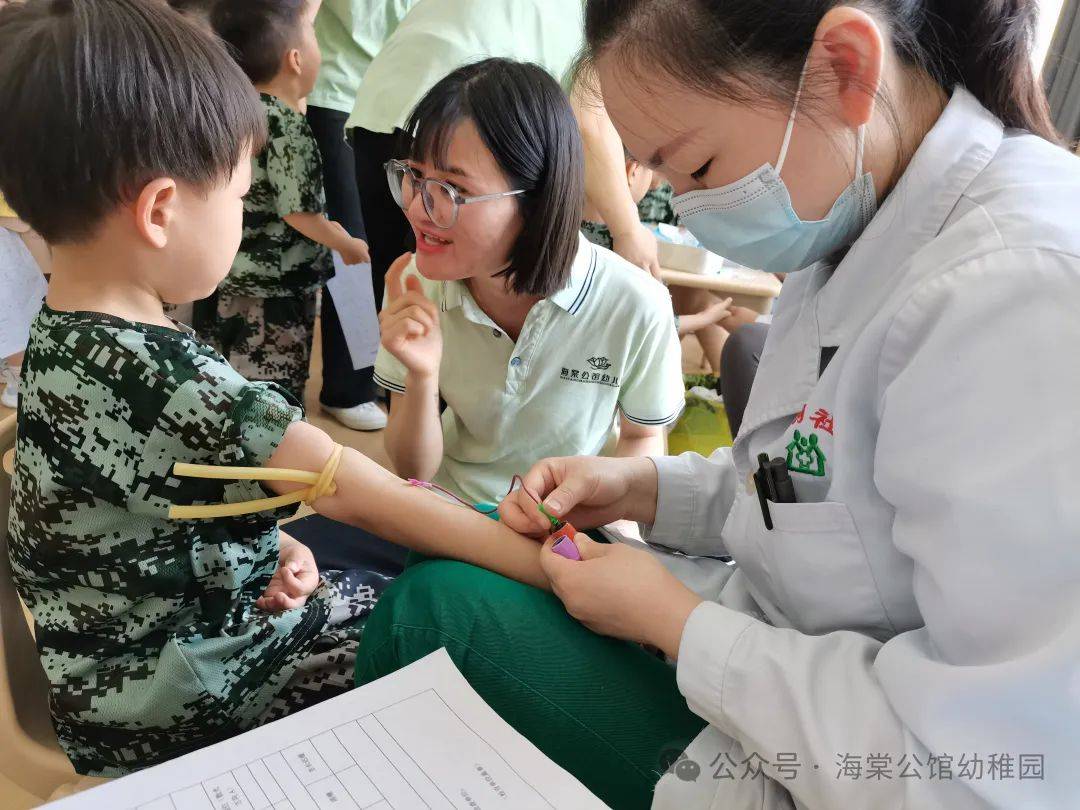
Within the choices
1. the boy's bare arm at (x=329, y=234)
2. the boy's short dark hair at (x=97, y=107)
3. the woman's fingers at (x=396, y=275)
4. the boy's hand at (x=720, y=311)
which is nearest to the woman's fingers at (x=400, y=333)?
the woman's fingers at (x=396, y=275)

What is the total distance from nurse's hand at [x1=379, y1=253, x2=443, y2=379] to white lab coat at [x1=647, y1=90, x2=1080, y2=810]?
0.68 metres

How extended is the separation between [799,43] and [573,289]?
2.50 feet

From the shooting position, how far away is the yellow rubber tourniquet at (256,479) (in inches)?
32.3

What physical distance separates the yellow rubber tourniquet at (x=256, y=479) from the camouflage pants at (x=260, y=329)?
1.76m

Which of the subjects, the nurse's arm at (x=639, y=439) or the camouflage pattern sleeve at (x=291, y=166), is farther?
the camouflage pattern sleeve at (x=291, y=166)

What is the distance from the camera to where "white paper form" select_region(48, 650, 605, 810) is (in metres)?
0.59

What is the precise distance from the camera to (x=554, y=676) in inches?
29.7

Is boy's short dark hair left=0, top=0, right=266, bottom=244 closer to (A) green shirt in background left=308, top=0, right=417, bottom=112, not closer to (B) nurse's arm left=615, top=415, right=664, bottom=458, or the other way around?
(B) nurse's arm left=615, top=415, right=664, bottom=458

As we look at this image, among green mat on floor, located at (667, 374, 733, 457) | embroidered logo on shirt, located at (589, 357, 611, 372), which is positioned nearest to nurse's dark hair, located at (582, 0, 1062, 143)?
embroidered logo on shirt, located at (589, 357, 611, 372)

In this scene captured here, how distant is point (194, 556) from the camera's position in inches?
35.5

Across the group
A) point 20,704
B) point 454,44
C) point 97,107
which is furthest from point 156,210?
point 454,44

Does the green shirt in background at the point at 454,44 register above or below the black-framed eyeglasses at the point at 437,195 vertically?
above

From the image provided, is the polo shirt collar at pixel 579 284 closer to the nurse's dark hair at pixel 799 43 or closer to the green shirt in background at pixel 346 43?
the nurse's dark hair at pixel 799 43

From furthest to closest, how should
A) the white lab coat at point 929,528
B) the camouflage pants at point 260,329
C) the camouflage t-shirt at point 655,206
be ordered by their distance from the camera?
the camouflage t-shirt at point 655,206, the camouflage pants at point 260,329, the white lab coat at point 929,528
